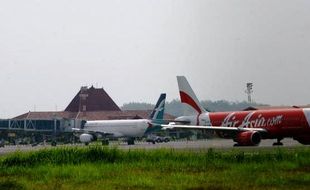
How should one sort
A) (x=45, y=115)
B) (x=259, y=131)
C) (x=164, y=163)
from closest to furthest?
(x=164, y=163) → (x=259, y=131) → (x=45, y=115)

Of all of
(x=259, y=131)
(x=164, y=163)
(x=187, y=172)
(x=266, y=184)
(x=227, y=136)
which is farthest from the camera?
(x=227, y=136)

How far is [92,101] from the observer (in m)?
191

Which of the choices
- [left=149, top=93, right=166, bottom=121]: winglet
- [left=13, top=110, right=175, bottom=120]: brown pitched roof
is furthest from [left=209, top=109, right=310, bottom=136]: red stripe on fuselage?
[left=13, top=110, right=175, bottom=120]: brown pitched roof

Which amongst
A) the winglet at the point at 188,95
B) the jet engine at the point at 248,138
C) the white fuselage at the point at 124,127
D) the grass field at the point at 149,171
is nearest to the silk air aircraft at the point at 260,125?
the jet engine at the point at 248,138

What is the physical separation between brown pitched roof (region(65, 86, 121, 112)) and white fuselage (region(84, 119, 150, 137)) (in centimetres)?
8942

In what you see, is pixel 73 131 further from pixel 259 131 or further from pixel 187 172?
pixel 187 172

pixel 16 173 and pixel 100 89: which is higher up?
pixel 100 89

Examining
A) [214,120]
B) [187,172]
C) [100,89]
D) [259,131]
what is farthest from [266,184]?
[100,89]

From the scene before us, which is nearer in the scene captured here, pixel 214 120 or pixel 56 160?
pixel 56 160

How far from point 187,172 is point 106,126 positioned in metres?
70.7

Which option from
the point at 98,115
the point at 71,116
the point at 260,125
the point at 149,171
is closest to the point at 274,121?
the point at 260,125

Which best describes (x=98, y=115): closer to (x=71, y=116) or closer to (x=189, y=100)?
(x=71, y=116)

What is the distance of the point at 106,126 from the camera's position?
91375mm

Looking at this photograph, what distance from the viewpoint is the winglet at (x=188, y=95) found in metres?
63.0
